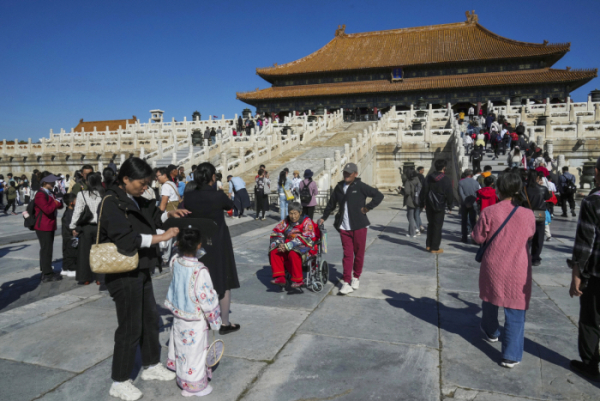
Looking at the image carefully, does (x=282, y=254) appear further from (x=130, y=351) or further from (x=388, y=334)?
(x=130, y=351)

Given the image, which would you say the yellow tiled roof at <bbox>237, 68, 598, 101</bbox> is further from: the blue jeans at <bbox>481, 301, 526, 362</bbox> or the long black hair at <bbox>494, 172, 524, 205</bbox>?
the blue jeans at <bbox>481, 301, 526, 362</bbox>

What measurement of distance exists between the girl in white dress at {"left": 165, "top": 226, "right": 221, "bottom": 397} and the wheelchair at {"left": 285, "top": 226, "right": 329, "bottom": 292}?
232cm

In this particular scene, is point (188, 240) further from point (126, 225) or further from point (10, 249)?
point (10, 249)

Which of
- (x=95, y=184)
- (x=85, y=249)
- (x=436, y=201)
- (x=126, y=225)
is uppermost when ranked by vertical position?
(x=95, y=184)

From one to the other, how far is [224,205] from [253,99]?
133 ft

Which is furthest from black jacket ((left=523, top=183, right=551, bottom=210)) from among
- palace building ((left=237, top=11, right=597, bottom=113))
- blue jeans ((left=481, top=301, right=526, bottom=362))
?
palace building ((left=237, top=11, right=597, bottom=113))

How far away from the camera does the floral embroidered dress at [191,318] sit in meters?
3.06

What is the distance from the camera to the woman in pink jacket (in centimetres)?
340

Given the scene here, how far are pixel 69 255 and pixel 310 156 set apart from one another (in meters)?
16.0

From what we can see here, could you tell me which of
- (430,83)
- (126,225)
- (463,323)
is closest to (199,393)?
(126,225)

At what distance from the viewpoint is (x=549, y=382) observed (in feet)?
10.5

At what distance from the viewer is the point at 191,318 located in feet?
10.1

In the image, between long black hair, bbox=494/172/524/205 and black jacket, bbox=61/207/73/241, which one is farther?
black jacket, bbox=61/207/73/241

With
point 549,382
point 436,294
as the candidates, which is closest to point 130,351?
point 549,382
